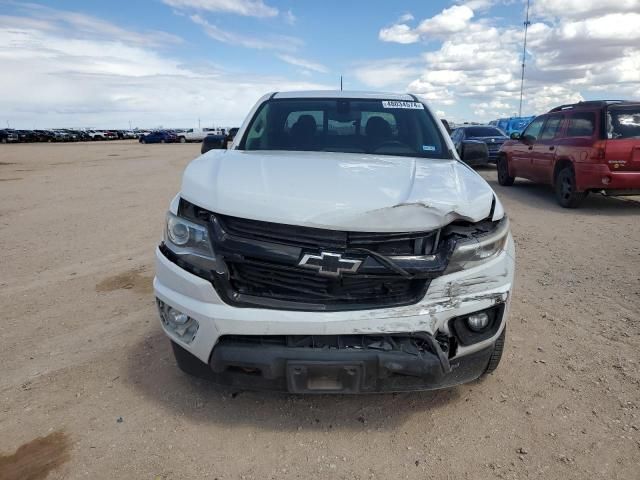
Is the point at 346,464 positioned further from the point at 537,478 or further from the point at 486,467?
the point at 537,478

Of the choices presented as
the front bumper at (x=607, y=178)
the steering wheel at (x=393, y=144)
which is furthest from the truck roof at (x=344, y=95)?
the front bumper at (x=607, y=178)

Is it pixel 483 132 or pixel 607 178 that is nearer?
pixel 607 178

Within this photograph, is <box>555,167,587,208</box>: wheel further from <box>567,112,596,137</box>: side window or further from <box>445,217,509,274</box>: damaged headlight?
<box>445,217,509,274</box>: damaged headlight

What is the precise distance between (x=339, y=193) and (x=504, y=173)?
10.5 meters

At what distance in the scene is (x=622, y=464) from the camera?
238cm

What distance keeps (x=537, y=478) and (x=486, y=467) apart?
225 millimetres

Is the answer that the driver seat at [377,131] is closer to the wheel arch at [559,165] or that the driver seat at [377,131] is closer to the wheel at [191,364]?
the wheel at [191,364]

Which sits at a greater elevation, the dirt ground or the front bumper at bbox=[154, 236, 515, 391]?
the front bumper at bbox=[154, 236, 515, 391]

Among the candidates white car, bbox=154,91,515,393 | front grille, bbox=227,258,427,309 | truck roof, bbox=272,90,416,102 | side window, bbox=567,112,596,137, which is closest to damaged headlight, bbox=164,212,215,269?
white car, bbox=154,91,515,393

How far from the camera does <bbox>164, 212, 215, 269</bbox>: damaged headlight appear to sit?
247cm

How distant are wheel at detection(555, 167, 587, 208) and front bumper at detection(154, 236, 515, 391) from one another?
702 centimetres

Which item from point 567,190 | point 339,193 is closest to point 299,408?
point 339,193

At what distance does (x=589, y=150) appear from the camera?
8.27m

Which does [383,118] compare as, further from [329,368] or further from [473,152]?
[329,368]
